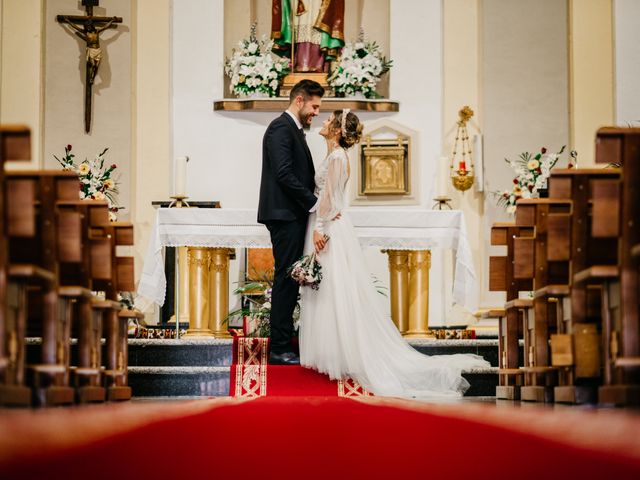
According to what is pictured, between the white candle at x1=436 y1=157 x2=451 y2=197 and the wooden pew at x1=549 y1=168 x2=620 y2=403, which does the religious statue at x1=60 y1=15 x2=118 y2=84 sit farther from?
the wooden pew at x1=549 y1=168 x2=620 y2=403

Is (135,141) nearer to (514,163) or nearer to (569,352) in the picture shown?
(514,163)

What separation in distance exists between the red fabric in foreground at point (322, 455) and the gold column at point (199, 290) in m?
4.37

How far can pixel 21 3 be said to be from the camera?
10664 millimetres

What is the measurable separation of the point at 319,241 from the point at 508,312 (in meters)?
1.30

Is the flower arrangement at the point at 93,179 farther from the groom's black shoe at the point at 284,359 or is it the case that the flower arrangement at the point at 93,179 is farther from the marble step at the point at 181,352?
the groom's black shoe at the point at 284,359

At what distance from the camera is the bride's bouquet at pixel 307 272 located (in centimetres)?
675

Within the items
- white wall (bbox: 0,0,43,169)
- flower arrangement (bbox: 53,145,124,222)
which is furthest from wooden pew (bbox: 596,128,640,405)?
white wall (bbox: 0,0,43,169)

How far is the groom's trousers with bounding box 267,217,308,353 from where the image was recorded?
7.02 m

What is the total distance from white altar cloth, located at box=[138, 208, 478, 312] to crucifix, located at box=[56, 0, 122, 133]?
304cm

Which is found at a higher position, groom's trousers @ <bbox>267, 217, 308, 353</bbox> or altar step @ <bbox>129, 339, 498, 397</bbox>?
groom's trousers @ <bbox>267, 217, 308, 353</bbox>

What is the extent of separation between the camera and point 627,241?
4.42m

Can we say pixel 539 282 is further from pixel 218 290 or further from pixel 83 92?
pixel 83 92

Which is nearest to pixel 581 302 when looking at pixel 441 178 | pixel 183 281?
pixel 441 178

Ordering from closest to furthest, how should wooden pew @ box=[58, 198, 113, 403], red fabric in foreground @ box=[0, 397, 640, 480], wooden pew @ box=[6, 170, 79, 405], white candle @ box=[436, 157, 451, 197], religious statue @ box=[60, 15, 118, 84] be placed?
1. red fabric in foreground @ box=[0, 397, 640, 480]
2. wooden pew @ box=[6, 170, 79, 405]
3. wooden pew @ box=[58, 198, 113, 403]
4. white candle @ box=[436, 157, 451, 197]
5. religious statue @ box=[60, 15, 118, 84]
